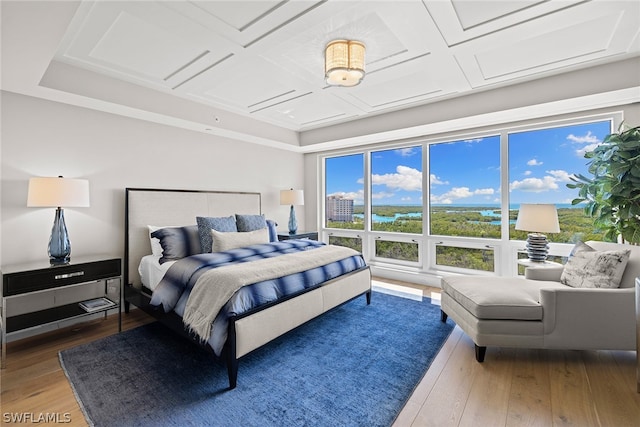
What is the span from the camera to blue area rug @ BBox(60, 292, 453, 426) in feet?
5.72

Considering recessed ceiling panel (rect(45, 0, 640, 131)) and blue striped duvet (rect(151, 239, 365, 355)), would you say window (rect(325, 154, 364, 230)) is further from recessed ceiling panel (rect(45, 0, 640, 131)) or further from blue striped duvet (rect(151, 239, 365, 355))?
blue striped duvet (rect(151, 239, 365, 355))

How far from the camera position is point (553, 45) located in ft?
7.96

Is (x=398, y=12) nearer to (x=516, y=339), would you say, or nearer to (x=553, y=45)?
(x=553, y=45)

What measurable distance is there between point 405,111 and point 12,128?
4307mm

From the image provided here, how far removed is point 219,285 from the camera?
7.20 ft

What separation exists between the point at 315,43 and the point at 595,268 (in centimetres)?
299

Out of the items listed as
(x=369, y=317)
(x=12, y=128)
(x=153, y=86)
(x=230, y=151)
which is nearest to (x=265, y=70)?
(x=153, y=86)

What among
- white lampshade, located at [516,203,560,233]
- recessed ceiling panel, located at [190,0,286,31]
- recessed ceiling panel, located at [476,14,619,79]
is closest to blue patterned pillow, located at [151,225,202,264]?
recessed ceiling panel, located at [190,0,286,31]

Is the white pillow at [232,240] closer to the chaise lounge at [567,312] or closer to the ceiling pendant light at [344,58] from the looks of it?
the ceiling pendant light at [344,58]

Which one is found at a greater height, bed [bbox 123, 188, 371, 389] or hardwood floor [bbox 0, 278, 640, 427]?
bed [bbox 123, 188, 371, 389]

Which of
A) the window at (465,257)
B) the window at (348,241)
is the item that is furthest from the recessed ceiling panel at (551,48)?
the window at (348,241)

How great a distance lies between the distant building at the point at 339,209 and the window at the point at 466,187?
154cm

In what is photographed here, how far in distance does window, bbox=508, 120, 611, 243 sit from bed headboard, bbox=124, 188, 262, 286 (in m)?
4.03

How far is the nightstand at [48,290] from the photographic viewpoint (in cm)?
233
